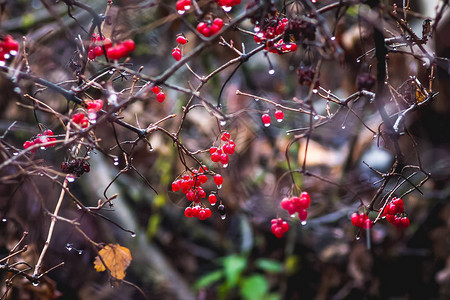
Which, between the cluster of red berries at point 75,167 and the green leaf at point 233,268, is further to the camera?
the green leaf at point 233,268

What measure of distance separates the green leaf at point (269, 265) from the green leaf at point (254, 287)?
0.08m

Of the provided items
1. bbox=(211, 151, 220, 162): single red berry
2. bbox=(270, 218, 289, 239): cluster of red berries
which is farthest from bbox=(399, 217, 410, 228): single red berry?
bbox=(211, 151, 220, 162): single red berry

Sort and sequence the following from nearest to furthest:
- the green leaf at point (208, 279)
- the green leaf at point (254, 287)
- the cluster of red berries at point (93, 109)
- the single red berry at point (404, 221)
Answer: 1. the cluster of red berries at point (93, 109)
2. the single red berry at point (404, 221)
3. the green leaf at point (254, 287)
4. the green leaf at point (208, 279)

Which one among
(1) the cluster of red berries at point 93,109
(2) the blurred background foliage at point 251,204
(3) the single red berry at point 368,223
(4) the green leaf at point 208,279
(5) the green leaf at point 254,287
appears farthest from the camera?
(4) the green leaf at point 208,279

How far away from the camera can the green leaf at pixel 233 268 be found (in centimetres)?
283

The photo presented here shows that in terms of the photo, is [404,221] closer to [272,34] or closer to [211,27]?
[272,34]

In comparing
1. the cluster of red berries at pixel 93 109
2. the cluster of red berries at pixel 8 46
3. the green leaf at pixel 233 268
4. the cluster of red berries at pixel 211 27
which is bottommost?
the green leaf at pixel 233 268

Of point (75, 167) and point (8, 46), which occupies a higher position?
point (8, 46)

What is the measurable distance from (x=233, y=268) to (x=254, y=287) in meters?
0.19

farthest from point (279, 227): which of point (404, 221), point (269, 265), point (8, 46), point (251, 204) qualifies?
point (269, 265)

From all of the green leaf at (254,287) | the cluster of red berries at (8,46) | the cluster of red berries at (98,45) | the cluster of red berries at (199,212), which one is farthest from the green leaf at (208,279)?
the cluster of red berries at (8,46)

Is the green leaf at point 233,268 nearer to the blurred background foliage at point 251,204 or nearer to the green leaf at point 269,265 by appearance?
the blurred background foliage at point 251,204

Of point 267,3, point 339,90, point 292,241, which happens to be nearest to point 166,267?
point 292,241

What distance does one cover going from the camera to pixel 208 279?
9.68 ft
